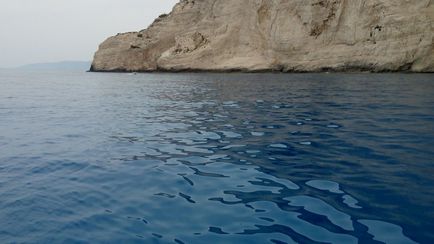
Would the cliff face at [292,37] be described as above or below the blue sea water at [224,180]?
above

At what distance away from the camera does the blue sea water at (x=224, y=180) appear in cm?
509

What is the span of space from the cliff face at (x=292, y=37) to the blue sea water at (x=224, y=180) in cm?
3093

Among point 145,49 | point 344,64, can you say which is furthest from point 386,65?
point 145,49

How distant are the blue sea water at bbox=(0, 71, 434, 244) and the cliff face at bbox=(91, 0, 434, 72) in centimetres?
3093

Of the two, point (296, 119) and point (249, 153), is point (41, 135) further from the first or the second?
point (296, 119)

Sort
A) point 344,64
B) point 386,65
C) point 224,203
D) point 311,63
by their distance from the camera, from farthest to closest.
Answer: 1. point 311,63
2. point 344,64
3. point 386,65
4. point 224,203

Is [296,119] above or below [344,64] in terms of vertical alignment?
below

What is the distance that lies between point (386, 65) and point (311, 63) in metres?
9.61

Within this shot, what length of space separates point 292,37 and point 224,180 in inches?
1885

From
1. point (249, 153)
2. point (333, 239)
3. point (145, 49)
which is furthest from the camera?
point (145, 49)

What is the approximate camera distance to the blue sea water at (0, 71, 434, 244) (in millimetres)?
5090

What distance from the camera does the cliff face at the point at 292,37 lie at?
41.1 metres

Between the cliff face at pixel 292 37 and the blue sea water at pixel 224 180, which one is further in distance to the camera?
the cliff face at pixel 292 37

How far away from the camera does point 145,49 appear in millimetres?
77750
